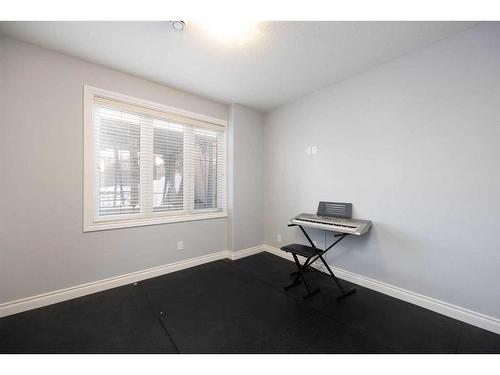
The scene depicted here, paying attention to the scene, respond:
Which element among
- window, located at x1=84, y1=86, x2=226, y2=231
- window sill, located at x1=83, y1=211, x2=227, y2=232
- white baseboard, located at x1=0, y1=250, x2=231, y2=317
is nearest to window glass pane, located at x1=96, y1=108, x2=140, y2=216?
window, located at x1=84, y1=86, x2=226, y2=231

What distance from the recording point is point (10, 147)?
76.2 inches

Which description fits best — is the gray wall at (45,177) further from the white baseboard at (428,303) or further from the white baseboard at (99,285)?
the white baseboard at (428,303)

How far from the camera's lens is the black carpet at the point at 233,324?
1551mm

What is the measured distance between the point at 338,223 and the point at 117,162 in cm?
280

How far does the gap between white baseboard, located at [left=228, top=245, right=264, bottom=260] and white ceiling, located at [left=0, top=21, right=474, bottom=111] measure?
2.61 metres

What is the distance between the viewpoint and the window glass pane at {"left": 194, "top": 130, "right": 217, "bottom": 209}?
131 inches

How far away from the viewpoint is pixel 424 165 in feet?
6.86

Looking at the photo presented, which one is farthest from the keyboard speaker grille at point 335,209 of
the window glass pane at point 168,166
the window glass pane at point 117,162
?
the window glass pane at point 117,162

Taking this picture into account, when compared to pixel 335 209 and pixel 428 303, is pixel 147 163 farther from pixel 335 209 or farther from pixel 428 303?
pixel 428 303

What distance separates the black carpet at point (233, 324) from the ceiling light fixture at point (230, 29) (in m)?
2.61
